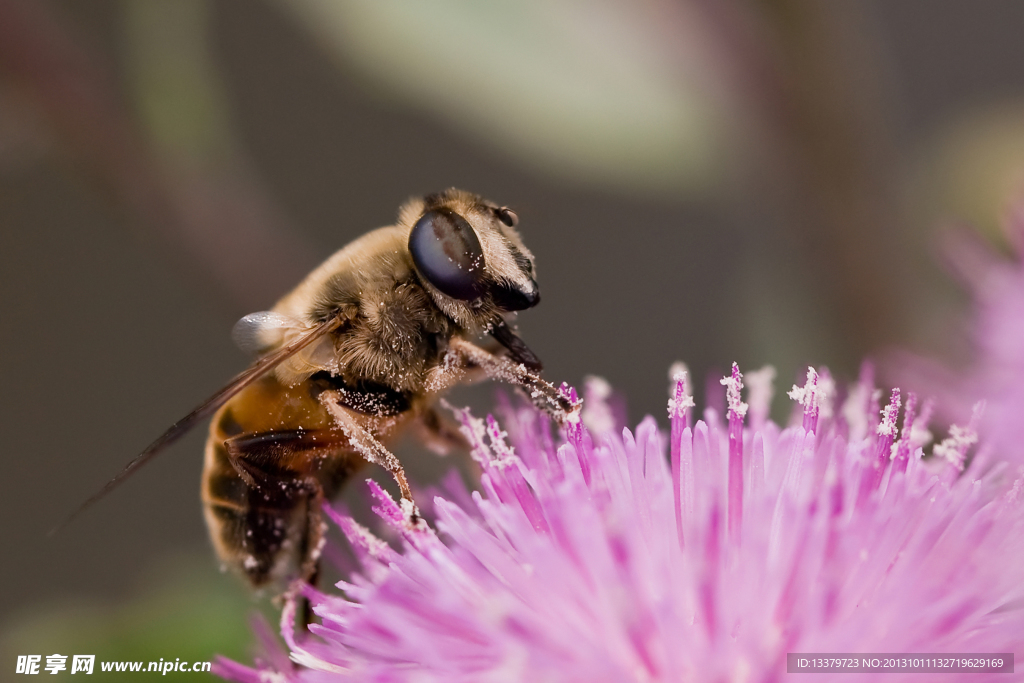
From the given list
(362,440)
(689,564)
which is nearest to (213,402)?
(362,440)

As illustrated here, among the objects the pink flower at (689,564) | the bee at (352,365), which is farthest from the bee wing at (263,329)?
the pink flower at (689,564)

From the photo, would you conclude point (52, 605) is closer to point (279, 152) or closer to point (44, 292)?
point (44, 292)

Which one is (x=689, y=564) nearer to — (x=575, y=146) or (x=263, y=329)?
(x=263, y=329)

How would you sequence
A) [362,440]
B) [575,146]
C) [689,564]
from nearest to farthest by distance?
1. [689,564]
2. [362,440]
3. [575,146]

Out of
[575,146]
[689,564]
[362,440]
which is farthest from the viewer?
[575,146]

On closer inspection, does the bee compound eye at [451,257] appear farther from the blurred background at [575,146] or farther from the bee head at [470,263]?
the blurred background at [575,146]

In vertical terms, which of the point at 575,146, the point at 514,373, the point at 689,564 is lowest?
the point at 689,564

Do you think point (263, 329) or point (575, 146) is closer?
point (263, 329)

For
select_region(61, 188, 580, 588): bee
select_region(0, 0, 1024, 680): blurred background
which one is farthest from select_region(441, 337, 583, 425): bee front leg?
select_region(0, 0, 1024, 680): blurred background
